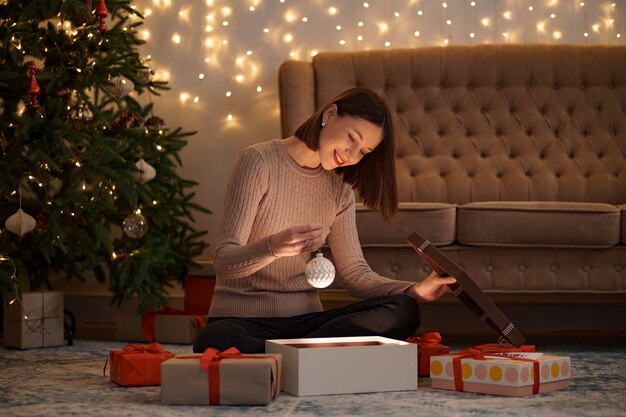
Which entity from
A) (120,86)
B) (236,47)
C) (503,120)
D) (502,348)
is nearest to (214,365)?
(502,348)

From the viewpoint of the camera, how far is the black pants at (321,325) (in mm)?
2068

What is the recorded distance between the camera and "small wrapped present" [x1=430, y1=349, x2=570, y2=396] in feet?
6.03

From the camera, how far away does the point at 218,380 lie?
172 centimetres

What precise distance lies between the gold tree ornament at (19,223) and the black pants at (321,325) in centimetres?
92

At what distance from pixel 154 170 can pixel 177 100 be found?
77cm

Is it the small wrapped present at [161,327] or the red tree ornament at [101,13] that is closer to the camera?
the red tree ornament at [101,13]

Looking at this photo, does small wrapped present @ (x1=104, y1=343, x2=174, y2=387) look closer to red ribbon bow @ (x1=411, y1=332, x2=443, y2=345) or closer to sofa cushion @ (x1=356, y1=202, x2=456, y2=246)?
red ribbon bow @ (x1=411, y1=332, x2=443, y2=345)

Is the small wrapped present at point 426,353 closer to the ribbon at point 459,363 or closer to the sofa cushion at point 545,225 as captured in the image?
the ribbon at point 459,363

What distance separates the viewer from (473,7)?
3848mm

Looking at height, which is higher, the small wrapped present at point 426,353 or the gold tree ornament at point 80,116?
the gold tree ornament at point 80,116

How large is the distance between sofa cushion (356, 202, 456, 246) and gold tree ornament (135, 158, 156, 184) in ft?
2.63

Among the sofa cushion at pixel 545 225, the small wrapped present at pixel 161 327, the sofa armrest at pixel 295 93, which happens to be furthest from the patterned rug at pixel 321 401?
the sofa armrest at pixel 295 93

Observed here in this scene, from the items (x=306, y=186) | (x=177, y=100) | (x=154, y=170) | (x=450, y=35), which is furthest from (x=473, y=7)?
(x=306, y=186)

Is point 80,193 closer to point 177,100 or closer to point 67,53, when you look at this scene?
point 67,53
